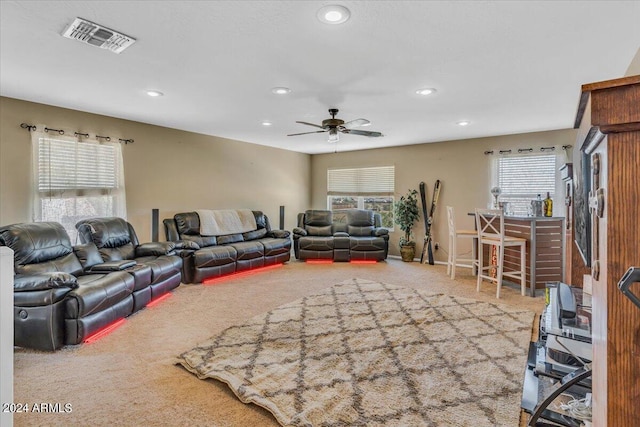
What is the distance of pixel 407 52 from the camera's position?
8.32 ft

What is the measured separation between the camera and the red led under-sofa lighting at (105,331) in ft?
9.40

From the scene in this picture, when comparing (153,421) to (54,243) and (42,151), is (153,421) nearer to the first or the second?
(54,243)

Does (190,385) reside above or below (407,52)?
below

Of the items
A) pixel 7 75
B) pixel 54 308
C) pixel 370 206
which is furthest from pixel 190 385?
pixel 370 206

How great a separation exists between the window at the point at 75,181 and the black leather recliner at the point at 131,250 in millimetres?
457

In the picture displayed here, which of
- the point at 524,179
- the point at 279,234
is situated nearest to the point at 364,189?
the point at 279,234

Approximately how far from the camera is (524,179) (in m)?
5.58

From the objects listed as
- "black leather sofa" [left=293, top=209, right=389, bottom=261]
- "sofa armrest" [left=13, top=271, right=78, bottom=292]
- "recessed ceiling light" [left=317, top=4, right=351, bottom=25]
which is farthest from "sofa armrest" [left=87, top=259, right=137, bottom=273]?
"black leather sofa" [left=293, top=209, right=389, bottom=261]

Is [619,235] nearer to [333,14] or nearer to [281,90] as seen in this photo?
[333,14]

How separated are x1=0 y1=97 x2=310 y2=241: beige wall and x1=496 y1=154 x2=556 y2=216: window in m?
4.28

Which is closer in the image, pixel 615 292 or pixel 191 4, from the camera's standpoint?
pixel 615 292

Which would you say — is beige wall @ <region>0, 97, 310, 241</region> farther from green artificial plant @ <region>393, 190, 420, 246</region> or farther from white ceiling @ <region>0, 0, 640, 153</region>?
green artificial plant @ <region>393, 190, 420, 246</region>

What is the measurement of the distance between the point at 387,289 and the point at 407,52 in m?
2.98

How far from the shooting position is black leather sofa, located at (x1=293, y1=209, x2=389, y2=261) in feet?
21.2
